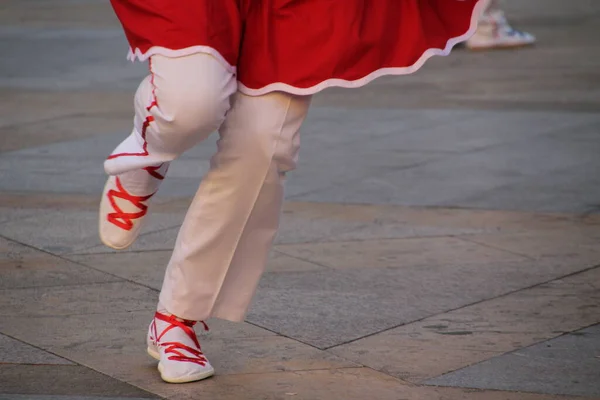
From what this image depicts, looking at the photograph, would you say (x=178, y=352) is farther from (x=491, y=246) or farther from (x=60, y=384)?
(x=491, y=246)

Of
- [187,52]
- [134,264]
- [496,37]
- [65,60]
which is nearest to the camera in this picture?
[187,52]

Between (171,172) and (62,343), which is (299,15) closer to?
(62,343)

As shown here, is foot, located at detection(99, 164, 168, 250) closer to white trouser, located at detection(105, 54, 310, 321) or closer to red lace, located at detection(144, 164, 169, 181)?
red lace, located at detection(144, 164, 169, 181)

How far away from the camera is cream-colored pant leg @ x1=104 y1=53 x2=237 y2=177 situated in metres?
3.48

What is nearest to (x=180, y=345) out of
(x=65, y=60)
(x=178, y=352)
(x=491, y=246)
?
(x=178, y=352)

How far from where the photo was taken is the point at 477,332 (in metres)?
4.43

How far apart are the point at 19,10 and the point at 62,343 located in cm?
1355

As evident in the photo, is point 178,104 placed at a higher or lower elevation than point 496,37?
higher

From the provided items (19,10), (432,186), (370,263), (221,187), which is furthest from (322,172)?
(19,10)

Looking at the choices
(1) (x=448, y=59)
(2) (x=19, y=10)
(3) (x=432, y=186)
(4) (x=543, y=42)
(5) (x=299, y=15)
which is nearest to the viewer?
(5) (x=299, y=15)

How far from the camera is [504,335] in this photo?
4.39m

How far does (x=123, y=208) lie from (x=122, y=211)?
0.03 feet

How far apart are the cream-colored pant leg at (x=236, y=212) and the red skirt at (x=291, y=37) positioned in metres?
0.09

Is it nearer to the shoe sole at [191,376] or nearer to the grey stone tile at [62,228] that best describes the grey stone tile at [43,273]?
the grey stone tile at [62,228]
